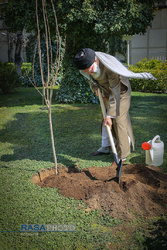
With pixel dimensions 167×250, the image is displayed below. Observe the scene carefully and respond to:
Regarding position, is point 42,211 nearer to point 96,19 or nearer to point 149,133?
point 149,133

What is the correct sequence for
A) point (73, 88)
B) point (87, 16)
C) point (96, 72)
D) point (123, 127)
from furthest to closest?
point (73, 88), point (87, 16), point (123, 127), point (96, 72)

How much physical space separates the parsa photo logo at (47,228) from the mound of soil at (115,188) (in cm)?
37

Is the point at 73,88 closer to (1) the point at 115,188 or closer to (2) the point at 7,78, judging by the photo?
(2) the point at 7,78

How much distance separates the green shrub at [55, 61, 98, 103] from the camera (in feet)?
30.3

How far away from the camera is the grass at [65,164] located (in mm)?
2412

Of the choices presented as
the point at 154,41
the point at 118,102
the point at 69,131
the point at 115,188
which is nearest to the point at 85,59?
the point at 118,102

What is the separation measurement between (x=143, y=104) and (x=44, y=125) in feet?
13.5

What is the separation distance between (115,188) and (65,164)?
4.31 feet

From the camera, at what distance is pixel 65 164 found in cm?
416

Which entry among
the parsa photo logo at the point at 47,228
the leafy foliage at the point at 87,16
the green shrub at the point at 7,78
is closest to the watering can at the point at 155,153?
the parsa photo logo at the point at 47,228

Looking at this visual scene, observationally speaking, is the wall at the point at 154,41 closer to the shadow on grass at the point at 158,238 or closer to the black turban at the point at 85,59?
the black turban at the point at 85,59

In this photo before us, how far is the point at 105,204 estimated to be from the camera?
112 inches

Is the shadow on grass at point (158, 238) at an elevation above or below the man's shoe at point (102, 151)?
below

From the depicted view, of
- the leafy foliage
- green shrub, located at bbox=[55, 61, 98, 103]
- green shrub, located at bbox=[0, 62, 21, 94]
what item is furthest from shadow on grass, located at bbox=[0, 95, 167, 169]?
green shrub, located at bbox=[0, 62, 21, 94]
